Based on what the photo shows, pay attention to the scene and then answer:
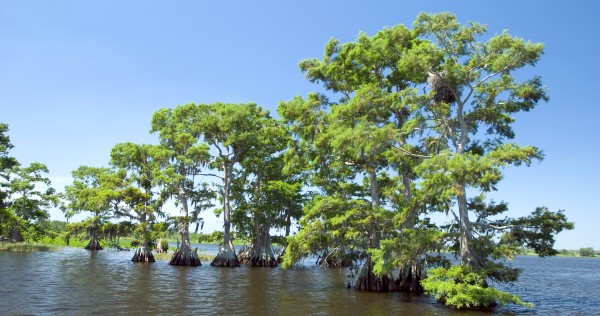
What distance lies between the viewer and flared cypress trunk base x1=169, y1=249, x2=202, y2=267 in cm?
4303

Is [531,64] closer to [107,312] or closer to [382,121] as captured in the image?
[382,121]

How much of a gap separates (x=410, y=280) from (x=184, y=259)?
26453mm

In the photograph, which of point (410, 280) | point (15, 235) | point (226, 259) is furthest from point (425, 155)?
point (15, 235)

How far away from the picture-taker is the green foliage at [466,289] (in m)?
17.2

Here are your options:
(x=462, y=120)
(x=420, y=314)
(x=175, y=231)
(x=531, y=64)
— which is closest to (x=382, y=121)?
(x=462, y=120)

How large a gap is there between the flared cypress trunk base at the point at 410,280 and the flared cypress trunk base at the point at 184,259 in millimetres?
25397

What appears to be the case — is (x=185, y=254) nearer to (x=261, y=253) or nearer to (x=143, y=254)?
(x=143, y=254)

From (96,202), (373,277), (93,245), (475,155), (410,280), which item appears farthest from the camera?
(93,245)

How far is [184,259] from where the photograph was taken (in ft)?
142

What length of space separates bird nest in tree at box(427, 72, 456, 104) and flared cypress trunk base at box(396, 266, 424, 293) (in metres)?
9.44

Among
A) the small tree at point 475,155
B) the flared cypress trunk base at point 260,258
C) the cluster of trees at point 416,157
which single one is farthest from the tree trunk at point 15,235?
the small tree at point 475,155

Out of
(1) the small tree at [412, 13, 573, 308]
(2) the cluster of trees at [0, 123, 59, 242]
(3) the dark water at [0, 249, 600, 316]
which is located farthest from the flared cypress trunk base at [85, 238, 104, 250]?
(1) the small tree at [412, 13, 573, 308]

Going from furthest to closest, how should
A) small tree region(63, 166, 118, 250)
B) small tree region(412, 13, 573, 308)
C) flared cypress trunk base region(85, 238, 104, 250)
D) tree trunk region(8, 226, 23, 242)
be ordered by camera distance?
flared cypress trunk base region(85, 238, 104, 250), tree trunk region(8, 226, 23, 242), small tree region(63, 166, 118, 250), small tree region(412, 13, 573, 308)

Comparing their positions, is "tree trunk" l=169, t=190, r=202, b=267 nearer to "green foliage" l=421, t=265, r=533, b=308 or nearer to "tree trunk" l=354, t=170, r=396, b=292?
"tree trunk" l=354, t=170, r=396, b=292
